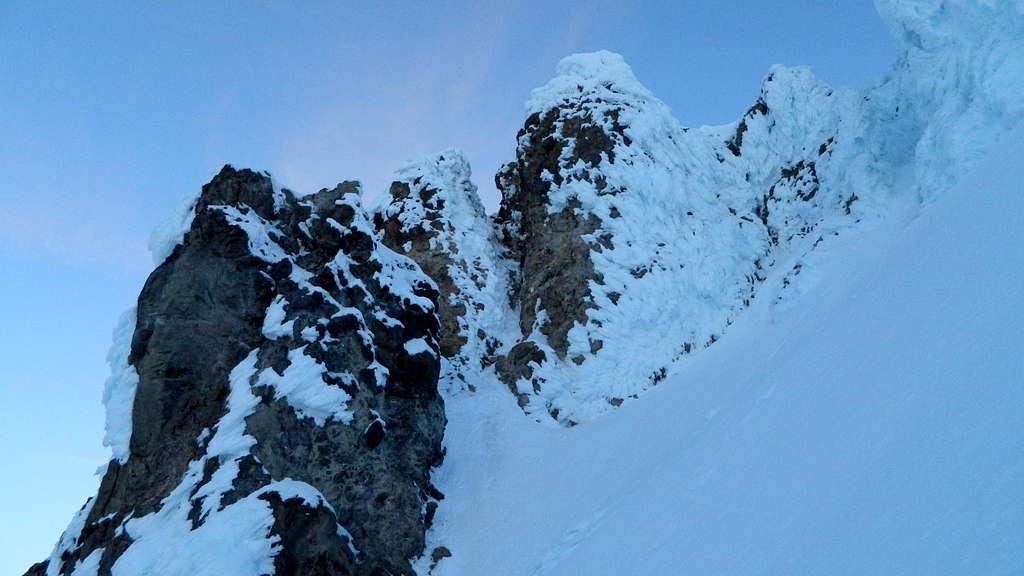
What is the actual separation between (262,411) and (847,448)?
16.8m

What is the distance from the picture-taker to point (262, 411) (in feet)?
65.3

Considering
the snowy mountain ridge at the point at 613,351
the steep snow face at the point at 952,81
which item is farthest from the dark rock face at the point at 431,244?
the steep snow face at the point at 952,81

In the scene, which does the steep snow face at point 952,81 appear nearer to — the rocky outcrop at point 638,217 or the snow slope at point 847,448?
the rocky outcrop at point 638,217

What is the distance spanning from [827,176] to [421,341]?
19.5 m

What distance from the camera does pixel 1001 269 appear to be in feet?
27.4

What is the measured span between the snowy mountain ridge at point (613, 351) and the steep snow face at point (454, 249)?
157mm

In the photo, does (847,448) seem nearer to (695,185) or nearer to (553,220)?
(553,220)

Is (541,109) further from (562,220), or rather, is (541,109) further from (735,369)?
(735,369)

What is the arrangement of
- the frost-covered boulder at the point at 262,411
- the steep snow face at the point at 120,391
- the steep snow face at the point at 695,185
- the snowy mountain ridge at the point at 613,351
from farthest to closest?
the steep snow face at the point at 695,185 → the steep snow face at the point at 120,391 → the frost-covered boulder at the point at 262,411 → the snowy mountain ridge at the point at 613,351

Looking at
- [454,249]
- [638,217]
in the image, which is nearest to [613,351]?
[638,217]

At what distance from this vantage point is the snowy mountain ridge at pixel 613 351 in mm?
7129

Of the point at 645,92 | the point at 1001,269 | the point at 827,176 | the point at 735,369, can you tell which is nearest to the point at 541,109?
the point at 645,92

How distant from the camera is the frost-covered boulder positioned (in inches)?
654

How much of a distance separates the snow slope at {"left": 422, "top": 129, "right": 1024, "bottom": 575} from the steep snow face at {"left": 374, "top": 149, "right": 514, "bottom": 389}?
10513mm
